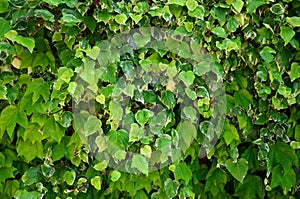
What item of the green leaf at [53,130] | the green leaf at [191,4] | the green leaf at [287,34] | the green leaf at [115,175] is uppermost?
the green leaf at [191,4]

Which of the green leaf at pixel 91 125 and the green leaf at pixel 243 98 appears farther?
the green leaf at pixel 243 98

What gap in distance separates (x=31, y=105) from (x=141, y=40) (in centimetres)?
45

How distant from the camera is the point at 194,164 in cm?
172

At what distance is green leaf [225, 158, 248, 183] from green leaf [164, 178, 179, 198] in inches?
9.0

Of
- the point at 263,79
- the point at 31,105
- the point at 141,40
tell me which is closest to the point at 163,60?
the point at 141,40

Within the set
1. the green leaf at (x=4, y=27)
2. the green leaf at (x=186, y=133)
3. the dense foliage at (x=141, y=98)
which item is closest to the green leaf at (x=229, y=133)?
the dense foliage at (x=141, y=98)

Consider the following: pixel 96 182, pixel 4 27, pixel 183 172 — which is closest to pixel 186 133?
pixel 183 172

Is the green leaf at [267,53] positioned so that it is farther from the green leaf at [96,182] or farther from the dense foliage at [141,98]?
the green leaf at [96,182]

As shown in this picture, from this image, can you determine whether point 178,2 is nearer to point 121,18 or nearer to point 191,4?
point 191,4

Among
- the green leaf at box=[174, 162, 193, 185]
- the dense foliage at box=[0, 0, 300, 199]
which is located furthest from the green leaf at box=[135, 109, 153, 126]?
the green leaf at box=[174, 162, 193, 185]

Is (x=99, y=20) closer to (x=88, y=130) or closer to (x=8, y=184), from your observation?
(x=88, y=130)

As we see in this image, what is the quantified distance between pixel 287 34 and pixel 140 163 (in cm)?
70

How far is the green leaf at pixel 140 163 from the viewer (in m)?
1.52

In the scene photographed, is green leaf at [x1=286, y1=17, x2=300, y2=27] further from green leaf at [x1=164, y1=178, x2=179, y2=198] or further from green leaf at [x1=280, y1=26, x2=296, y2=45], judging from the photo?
green leaf at [x1=164, y1=178, x2=179, y2=198]
